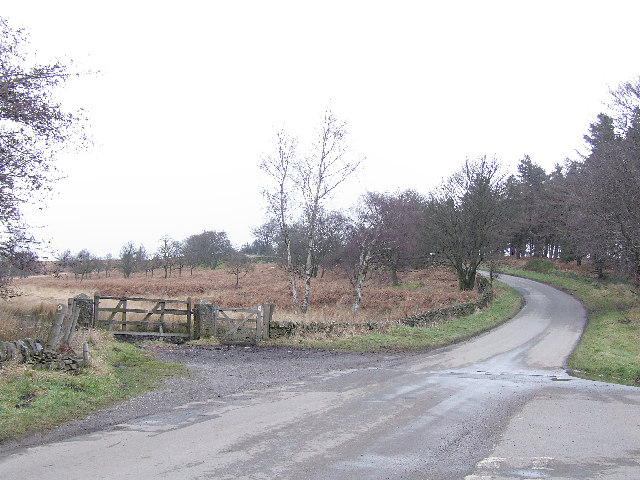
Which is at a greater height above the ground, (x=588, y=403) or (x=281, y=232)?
(x=281, y=232)

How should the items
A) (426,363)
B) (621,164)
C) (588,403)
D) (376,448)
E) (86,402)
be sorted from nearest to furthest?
(376,448)
(86,402)
(588,403)
(426,363)
(621,164)

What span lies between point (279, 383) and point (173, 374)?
2727 mm

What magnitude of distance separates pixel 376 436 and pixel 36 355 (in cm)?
729

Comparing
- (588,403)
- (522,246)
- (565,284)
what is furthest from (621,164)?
(522,246)

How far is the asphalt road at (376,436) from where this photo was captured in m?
6.13

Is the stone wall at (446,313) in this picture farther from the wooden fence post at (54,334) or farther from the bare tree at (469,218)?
the wooden fence post at (54,334)

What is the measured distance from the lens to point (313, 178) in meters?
30.3

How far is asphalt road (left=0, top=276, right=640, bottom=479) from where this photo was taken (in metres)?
6.13

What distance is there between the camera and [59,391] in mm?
9148

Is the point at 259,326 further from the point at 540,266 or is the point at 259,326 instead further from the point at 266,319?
the point at 540,266

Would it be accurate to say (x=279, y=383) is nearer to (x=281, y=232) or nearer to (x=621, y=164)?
(x=281, y=232)

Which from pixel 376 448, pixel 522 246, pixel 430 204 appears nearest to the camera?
pixel 376 448

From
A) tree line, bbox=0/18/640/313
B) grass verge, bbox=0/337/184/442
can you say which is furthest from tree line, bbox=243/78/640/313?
grass verge, bbox=0/337/184/442

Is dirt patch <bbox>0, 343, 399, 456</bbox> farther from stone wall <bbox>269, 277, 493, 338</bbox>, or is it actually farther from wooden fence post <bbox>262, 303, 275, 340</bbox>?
stone wall <bbox>269, 277, 493, 338</bbox>
